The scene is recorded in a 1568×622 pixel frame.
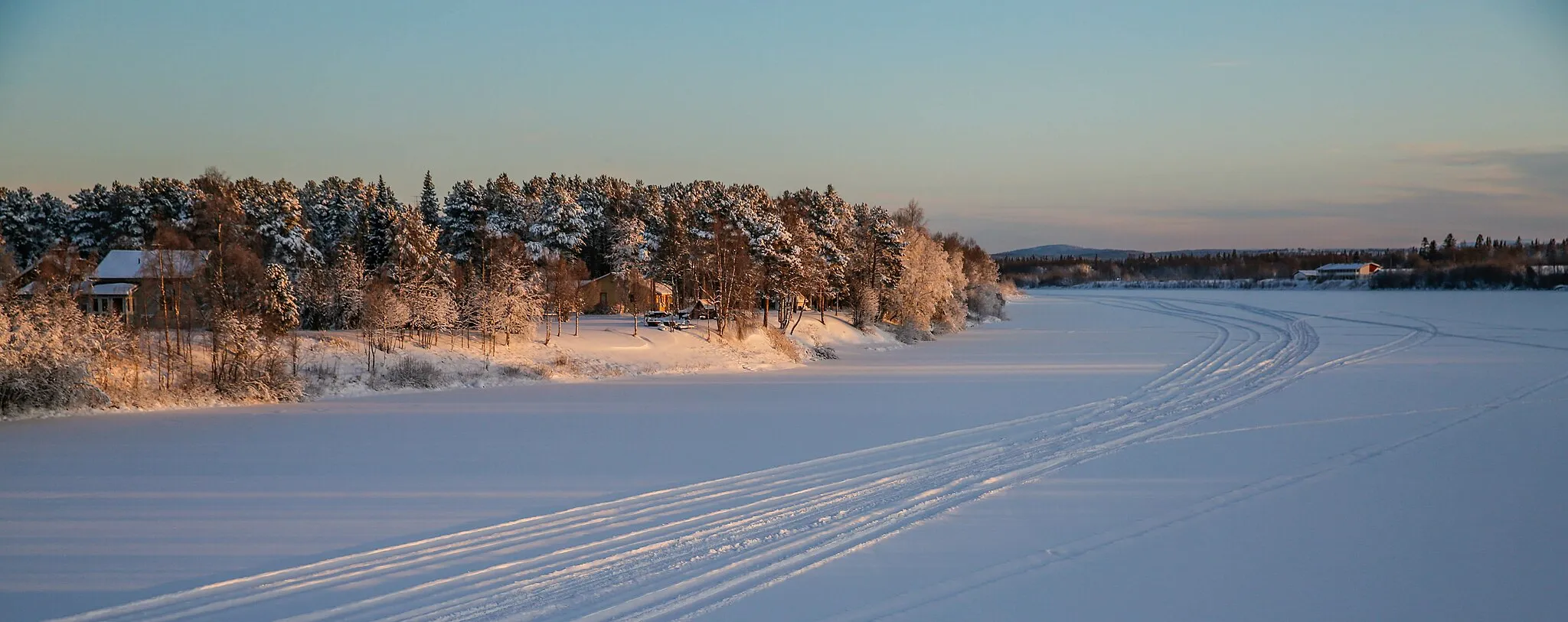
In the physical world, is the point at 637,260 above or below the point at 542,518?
above

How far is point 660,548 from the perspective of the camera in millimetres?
10367

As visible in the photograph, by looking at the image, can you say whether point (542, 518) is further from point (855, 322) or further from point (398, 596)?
point (855, 322)

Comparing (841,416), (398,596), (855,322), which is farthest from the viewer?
(855,322)

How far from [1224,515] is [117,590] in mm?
13119

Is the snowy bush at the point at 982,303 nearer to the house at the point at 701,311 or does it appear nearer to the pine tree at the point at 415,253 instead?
the house at the point at 701,311

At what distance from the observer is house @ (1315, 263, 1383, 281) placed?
487ft

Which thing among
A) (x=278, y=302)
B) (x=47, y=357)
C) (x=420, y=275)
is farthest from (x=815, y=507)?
(x=420, y=275)

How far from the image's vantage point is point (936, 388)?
2830 cm

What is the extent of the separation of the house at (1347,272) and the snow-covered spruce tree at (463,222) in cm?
13465

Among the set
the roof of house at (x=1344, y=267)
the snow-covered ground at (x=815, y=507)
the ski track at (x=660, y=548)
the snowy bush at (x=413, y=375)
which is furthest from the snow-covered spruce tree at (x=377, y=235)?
the roof of house at (x=1344, y=267)

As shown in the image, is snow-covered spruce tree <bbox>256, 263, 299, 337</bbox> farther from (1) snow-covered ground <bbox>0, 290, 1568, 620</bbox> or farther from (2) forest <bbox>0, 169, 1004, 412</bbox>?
(1) snow-covered ground <bbox>0, 290, 1568, 620</bbox>

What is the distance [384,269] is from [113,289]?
11532 millimetres

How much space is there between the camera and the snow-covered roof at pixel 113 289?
38969 mm

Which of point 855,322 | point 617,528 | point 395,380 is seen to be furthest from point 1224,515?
point 855,322
